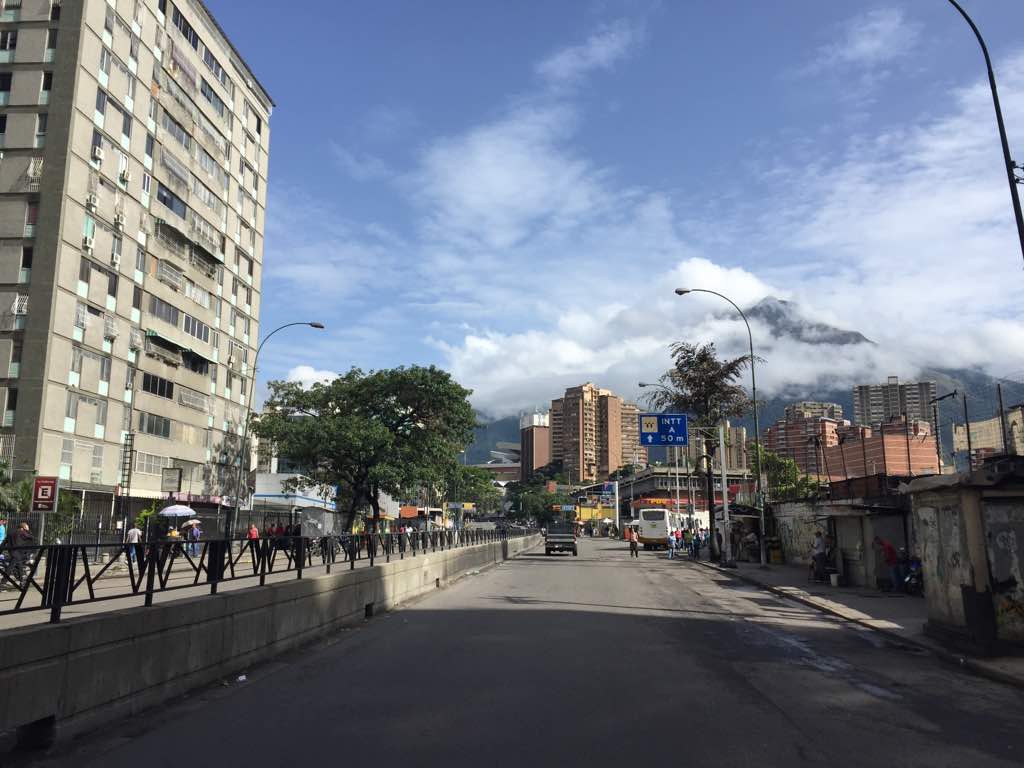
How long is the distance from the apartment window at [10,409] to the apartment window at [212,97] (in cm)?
2744

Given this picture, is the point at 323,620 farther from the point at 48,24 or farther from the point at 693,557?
the point at 48,24

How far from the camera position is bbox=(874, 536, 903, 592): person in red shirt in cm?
2108

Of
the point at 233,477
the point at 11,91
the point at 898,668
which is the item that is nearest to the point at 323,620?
the point at 898,668

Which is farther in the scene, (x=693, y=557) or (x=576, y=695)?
(x=693, y=557)

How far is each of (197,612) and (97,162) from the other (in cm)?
4306

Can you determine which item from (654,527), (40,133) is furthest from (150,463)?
(654,527)

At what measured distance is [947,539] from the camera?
12.3 m

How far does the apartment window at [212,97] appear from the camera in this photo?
57.3 metres

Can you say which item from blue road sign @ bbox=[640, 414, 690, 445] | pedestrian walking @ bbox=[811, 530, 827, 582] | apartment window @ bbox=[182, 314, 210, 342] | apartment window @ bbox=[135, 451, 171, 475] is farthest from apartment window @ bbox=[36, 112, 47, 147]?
pedestrian walking @ bbox=[811, 530, 827, 582]

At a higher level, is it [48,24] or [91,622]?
[48,24]

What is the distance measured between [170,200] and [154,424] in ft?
48.3

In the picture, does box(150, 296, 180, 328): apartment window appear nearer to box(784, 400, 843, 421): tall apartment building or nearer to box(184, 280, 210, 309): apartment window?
box(184, 280, 210, 309): apartment window

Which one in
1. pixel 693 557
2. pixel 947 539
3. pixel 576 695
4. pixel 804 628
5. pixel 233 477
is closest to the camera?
pixel 576 695

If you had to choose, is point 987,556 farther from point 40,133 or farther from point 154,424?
point 154,424
